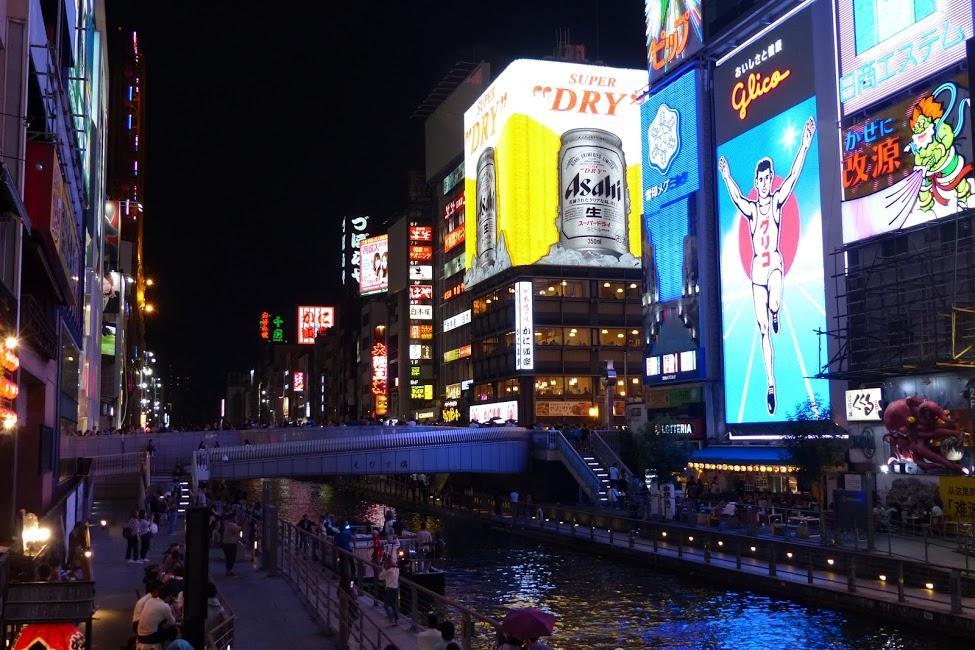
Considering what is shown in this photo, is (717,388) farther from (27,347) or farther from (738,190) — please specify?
(27,347)

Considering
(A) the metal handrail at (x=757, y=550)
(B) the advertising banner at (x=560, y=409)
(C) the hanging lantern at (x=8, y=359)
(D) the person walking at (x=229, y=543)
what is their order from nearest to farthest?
(C) the hanging lantern at (x=8, y=359) < (A) the metal handrail at (x=757, y=550) < (D) the person walking at (x=229, y=543) < (B) the advertising banner at (x=560, y=409)

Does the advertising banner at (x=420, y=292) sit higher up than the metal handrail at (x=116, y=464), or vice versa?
the advertising banner at (x=420, y=292)

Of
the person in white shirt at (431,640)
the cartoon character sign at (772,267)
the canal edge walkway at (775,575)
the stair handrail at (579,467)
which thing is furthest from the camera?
the stair handrail at (579,467)

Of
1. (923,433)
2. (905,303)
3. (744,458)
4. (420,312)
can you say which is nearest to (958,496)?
(923,433)

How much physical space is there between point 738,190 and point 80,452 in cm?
3955

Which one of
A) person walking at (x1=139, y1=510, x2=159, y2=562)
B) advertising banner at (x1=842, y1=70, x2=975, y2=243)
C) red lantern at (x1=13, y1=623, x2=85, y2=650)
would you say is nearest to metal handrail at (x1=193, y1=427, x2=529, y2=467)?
person walking at (x1=139, y1=510, x2=159, y2=562)

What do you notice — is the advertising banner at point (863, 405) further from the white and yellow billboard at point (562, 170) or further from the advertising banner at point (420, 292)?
the advertising banner at point (420, 292)

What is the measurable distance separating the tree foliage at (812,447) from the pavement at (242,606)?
26034 millimetres

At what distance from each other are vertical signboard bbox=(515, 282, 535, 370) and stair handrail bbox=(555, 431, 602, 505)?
96.7 feet

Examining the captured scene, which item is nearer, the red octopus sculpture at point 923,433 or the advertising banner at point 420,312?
the red octopus sculpture at point 923,433

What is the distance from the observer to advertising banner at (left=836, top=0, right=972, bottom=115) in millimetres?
42156

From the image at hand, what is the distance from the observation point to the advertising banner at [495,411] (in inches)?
3578

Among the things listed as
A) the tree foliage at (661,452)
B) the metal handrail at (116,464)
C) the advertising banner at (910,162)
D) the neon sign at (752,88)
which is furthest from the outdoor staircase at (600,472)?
the metal handrail at (116,464)

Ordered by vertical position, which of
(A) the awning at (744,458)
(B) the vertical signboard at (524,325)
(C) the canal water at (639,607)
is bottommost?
(C) the canal water at (639,607)
